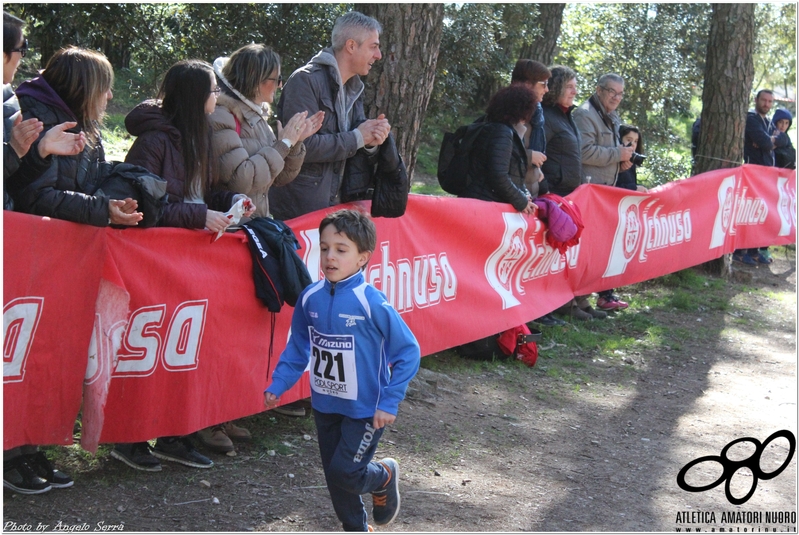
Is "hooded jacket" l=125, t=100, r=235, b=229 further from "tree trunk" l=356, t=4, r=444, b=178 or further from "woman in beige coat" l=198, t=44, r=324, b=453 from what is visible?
"tree trunk" l=356, t=4, r=444, b=178

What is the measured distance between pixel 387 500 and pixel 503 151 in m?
3.90

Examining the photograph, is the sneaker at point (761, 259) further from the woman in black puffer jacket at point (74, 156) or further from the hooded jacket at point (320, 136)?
the woman in black puffer jacket at point (74, 156)

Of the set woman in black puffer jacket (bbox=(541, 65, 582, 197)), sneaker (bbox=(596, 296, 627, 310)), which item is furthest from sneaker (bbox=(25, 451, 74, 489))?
sneaker (bbox=(596, 296, 627, 310))

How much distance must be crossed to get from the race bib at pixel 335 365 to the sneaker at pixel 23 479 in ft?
4.72

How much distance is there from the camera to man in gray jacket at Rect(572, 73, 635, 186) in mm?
9016

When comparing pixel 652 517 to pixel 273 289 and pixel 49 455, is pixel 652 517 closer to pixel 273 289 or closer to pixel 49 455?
pixel 273 289

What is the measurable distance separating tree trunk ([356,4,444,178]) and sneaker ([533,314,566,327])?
2.69 m

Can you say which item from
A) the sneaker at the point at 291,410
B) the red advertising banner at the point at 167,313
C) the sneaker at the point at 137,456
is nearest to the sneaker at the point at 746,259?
the red advertising banner at the point at 167,313

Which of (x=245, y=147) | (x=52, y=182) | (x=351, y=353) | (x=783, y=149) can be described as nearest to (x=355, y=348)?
(x=351, y=353)

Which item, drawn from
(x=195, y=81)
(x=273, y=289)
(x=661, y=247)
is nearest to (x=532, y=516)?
(x=273, y=289)

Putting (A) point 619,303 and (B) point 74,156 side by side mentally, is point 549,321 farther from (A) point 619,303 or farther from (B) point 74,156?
(B) point 74,156

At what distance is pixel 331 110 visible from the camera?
5.71 meters

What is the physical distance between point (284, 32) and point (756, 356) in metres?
6.34

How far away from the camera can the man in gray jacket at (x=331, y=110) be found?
18.2 feet
